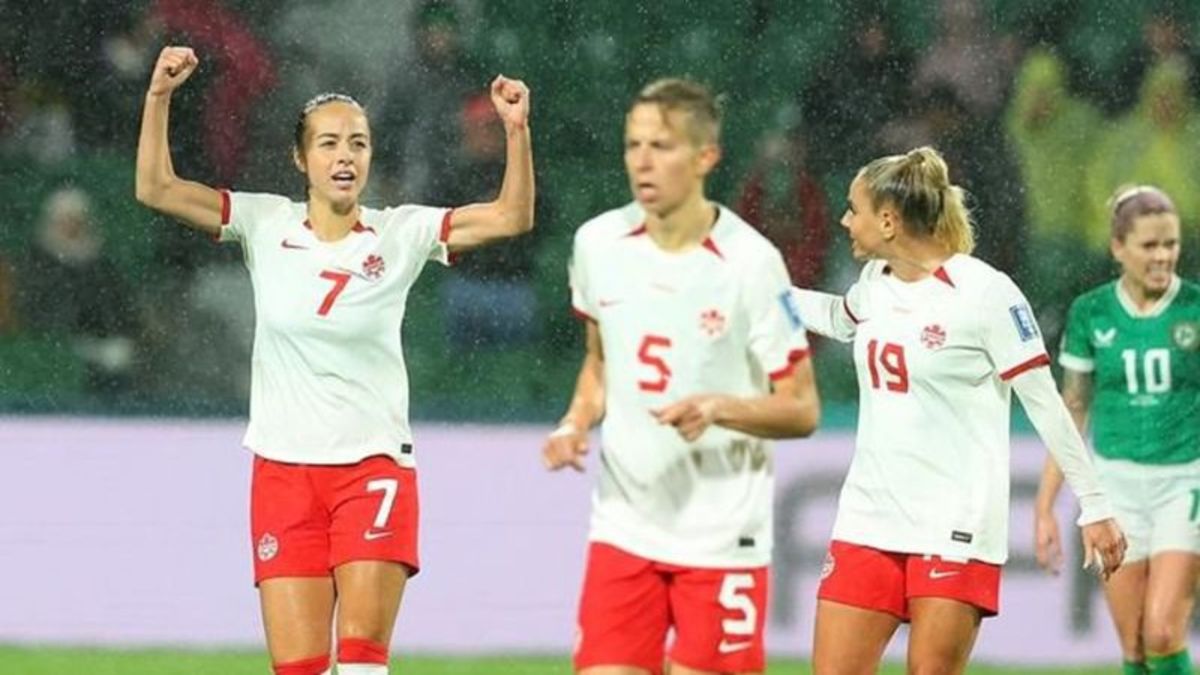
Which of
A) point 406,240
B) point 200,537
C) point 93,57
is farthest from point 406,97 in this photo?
point 406,240

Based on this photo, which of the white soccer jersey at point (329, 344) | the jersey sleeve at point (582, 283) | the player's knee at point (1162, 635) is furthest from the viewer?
the player's knee at point (1162, 635)

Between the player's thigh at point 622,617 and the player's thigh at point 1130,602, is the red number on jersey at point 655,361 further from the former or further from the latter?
the player's thigh at point 1130,602

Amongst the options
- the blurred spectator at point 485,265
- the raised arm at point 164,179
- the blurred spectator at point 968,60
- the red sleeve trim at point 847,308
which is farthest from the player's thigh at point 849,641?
the blurred spectator at point 968,60

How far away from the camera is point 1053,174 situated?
38.9 ft

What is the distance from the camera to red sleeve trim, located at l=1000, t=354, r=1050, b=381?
7.15 metres

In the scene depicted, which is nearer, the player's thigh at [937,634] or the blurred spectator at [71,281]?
the player's thigh at [937,634]

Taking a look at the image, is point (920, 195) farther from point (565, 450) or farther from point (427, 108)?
point (427, 108)

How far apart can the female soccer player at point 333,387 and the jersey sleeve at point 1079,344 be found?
2306 millimetres

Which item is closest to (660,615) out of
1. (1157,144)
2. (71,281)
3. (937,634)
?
(937,634)

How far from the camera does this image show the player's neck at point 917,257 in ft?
24.1

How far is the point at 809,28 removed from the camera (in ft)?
38.5

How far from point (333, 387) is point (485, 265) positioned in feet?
13.9

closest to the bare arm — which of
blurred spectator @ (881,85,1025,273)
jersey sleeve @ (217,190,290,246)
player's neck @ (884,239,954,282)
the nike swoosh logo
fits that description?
the nike swoosh logo

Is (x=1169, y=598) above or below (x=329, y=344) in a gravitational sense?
below
